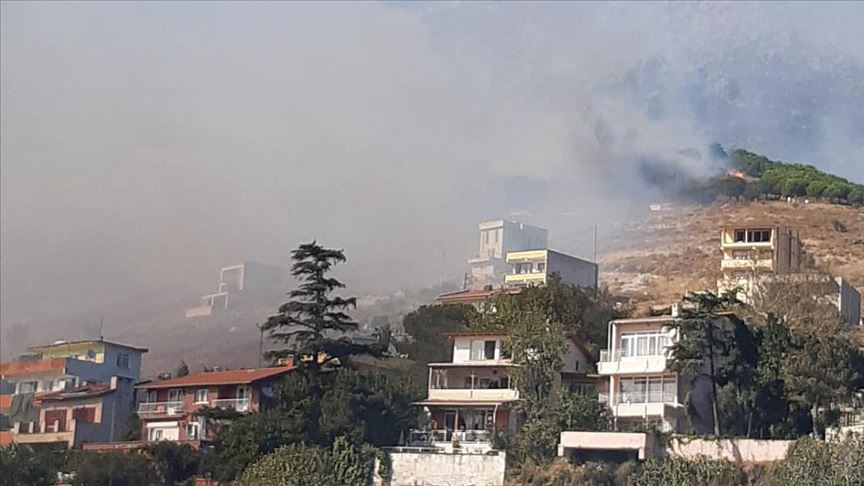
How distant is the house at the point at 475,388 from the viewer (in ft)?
153

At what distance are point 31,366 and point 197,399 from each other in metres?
13.6

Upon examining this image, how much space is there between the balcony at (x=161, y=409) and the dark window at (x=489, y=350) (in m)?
13.8

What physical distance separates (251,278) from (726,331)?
170 feet

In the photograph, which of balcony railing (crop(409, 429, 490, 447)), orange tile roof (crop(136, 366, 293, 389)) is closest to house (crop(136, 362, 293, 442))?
orange tile roof (crop(136, 366, 293, 389))

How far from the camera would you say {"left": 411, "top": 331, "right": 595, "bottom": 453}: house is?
46750 mm

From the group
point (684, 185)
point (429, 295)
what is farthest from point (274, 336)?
point (684, 185)

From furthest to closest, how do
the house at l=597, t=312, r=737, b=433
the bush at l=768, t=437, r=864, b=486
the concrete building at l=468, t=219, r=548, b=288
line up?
the concrete building at l=468, t=219, r=548, b=288
the house at l=597, t=312, r=737, b=433
the bush at l=768, t=437, r=864, b=486

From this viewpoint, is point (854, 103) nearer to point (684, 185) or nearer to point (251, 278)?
→ point (684, 185)

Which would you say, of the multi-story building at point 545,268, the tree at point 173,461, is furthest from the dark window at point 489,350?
the multi-story building at point 545,268

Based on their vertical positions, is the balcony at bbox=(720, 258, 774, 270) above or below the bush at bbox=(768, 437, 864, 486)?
above

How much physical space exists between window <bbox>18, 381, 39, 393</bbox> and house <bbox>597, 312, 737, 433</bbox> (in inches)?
1210

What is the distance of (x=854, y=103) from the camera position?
73.7 m

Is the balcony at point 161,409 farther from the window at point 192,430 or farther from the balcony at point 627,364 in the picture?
the balcony at point 627,364

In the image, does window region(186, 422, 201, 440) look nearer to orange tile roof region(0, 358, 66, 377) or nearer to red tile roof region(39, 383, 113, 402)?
red tile roof region(39, 383, 113, 402)
